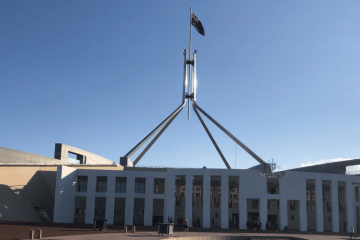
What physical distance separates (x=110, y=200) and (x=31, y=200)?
6.98m

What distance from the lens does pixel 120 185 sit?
118 ft

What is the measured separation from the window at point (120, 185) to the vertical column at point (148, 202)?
96.1 inches

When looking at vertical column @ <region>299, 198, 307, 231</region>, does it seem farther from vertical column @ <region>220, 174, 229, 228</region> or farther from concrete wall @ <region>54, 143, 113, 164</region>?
concrete wall @ <region>54, 143, 113, 164</region>

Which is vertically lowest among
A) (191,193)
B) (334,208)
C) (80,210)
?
(80,210)

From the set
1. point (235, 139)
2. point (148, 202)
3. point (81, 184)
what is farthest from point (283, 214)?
point (81, 184)

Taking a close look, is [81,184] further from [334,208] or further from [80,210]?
[334,208]

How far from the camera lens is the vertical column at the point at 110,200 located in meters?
32.8

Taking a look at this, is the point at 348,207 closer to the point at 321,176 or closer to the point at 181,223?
the point at 321,176

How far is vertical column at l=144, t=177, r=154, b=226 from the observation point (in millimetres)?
32844

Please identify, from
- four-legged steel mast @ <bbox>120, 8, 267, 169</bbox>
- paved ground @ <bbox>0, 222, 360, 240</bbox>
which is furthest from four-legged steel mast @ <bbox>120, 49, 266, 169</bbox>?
paved ground @ <bbox>0, 222, 360, 240</bbox>

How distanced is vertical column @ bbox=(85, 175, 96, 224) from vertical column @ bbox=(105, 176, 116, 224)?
50.8 inches

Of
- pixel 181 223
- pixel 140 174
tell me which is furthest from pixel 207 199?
pixel 140 174

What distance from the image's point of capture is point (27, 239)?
665 inches

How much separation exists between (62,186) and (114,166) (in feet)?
25.3
